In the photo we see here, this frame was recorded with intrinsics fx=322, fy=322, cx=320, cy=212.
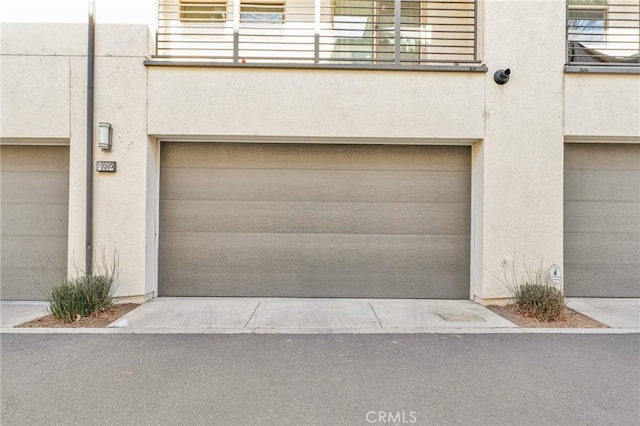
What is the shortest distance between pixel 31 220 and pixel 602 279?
975 centimetres

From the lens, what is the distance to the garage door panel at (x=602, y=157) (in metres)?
5.52

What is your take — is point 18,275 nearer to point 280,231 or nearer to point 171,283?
point 171,283

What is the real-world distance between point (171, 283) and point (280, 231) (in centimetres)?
206

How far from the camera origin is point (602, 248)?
555 centimetres

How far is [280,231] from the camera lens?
18.2 feet

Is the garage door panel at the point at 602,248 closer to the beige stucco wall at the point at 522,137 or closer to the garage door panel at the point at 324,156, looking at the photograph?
the beige stucco wall at the point at 522,137

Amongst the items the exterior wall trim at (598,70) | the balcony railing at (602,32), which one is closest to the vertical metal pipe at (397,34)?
the exterior wall trim at (598,70)

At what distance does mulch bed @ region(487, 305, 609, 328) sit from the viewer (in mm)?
4270

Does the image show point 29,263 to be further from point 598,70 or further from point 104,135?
point 598,70

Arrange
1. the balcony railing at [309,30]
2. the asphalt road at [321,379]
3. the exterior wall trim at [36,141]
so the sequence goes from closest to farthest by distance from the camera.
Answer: the asphalt road at [321,379] → the exterior wall trim at [36,141] → the balcony railing at [309,30]

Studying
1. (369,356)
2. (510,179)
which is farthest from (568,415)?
(510,179)

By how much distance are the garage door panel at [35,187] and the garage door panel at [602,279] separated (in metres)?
8.74

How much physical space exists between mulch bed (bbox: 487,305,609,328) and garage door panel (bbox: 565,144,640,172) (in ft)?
8.15

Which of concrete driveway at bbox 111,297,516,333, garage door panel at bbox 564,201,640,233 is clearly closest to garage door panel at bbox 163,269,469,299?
concrete driveway at bbox 111,297,516,333
